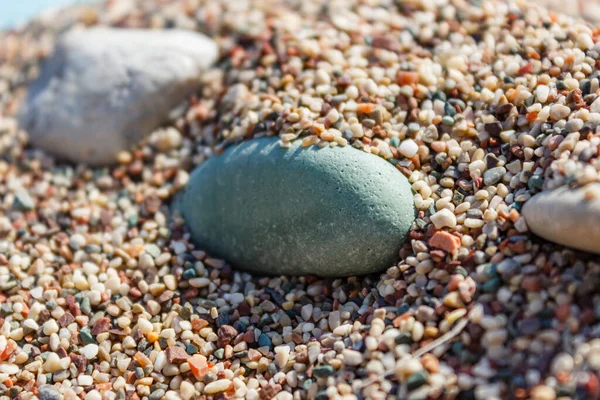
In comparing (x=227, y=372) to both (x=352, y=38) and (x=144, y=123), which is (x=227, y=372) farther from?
(x=352, y=38)

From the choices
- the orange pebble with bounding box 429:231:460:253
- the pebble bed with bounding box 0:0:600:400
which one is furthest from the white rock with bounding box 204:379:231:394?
the orange pebble with bounding box 429:231:460:253

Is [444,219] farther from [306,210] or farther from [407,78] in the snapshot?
[407,78]

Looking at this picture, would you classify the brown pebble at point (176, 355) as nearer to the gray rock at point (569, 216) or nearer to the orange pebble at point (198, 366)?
the orange pebble at point (198, 366)

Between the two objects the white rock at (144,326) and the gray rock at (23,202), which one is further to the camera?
the gray rock at (23,202)

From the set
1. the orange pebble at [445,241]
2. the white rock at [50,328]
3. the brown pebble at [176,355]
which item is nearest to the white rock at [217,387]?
the brown pebble at [176,355]

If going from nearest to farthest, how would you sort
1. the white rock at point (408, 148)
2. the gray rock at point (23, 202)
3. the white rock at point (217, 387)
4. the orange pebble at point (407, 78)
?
the white rock at point (217, 387)
the white rock at point (408, 148)
the orange pebble at point (407, 78)
the gray rock at point (23, 202)

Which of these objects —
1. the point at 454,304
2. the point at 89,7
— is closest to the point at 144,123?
the point at 89,7

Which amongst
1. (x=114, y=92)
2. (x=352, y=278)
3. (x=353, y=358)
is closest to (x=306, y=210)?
(x=352, y=278)
